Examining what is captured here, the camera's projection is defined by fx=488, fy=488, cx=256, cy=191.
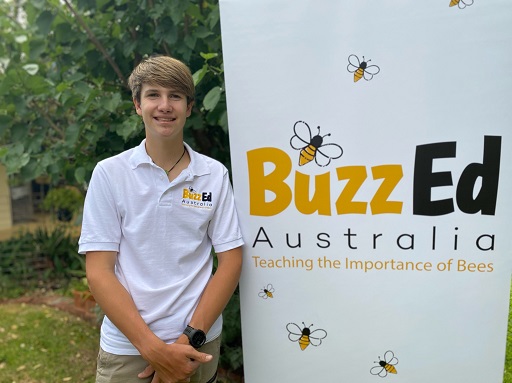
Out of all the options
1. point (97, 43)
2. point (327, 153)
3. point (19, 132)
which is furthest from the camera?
point (19, 132)

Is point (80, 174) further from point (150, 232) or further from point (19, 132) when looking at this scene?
point (150, 232)

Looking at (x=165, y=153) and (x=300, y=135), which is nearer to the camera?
(x=165, y=153)

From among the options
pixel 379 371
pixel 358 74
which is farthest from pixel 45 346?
pixel 358 74

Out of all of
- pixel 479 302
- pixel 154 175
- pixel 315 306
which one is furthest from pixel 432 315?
pixel 154 175

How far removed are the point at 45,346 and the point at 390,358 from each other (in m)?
3.01

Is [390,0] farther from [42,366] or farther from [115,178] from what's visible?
[42,366]

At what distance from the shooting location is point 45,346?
386 cm

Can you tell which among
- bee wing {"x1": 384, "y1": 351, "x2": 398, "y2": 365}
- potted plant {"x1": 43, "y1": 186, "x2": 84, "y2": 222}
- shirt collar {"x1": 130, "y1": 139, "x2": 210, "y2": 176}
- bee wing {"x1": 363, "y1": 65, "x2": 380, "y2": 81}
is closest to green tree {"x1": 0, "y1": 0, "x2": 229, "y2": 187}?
shirt collar {"x1": 130, "y1": 139, "x2": 210, "y2": 176}

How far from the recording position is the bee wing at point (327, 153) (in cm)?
180

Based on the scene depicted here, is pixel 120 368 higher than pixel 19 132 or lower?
lower

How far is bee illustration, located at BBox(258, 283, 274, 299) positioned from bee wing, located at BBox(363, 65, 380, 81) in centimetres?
87

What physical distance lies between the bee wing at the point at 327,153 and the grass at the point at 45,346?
2.41m

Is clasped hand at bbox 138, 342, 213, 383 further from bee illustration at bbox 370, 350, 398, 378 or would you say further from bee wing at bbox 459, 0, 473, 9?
bee wing at bbox 459, 0, 473, 9

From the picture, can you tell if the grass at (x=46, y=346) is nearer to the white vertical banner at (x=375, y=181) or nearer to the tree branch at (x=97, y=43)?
the white vertical banner at (x=375, y=181)
